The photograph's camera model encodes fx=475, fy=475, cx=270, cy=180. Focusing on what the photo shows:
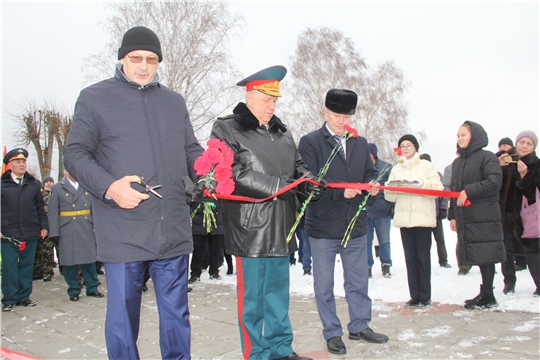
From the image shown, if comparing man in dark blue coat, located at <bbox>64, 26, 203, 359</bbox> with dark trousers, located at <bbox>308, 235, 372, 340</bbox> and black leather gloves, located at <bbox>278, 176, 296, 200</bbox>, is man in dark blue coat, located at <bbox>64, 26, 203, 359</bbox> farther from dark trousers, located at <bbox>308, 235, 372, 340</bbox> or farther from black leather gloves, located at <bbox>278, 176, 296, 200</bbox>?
dark trousers, located at <bbox>308, 235, 372, 340</bbox>

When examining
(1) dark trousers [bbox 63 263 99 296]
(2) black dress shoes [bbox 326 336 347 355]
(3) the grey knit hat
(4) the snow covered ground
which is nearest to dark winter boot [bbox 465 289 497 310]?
(4) the snow covered ground

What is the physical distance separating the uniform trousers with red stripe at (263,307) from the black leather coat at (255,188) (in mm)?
145

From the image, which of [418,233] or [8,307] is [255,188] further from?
[8,307]

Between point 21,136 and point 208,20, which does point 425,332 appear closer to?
point 208,20

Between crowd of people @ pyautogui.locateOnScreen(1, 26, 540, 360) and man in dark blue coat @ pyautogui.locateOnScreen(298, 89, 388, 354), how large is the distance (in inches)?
0.4

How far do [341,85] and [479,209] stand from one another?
79.7 feet

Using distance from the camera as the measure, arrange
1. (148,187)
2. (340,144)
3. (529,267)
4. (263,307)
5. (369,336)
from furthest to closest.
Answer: (529,267) < (340,144) < (369,336) < (263,307) < (148,187)

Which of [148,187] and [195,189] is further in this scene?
[195,189]

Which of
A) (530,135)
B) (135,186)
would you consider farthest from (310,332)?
(530,135)

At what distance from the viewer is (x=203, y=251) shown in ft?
28.5

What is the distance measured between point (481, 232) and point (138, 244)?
4248 mm

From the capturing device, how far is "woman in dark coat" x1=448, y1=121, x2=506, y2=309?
538 cm

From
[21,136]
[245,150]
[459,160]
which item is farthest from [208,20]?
[245,150]

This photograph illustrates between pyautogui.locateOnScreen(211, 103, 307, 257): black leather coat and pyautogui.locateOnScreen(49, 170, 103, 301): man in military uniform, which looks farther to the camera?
pyautogui.locateOnScreen(49, 170, 103, 301): man in military uniform
